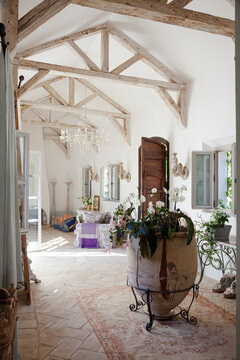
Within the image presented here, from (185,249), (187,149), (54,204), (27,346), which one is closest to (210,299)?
(185,249)

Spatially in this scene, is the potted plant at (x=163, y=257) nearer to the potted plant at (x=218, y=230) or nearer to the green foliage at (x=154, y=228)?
the green foliage at (x=154, y=228)

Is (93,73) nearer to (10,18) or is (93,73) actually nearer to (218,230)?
(10,18)

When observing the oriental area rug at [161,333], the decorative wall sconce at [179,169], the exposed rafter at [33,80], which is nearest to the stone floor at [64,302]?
the oriental area rug at [161,333]

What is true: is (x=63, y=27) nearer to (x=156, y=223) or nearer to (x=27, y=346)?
(x=156, y=223)

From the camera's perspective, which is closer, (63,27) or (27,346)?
(27,346)

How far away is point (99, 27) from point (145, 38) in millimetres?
890

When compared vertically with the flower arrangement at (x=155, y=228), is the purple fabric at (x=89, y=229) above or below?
below

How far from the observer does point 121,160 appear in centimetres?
896

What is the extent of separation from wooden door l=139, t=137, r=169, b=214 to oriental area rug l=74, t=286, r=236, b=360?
3.03 meters

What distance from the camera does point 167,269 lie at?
9.30 ft

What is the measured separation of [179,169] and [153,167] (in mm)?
762

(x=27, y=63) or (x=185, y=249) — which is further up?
(x=27, y=63)

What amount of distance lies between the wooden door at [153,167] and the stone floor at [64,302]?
1494 mm

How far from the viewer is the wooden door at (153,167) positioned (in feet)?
21.5
